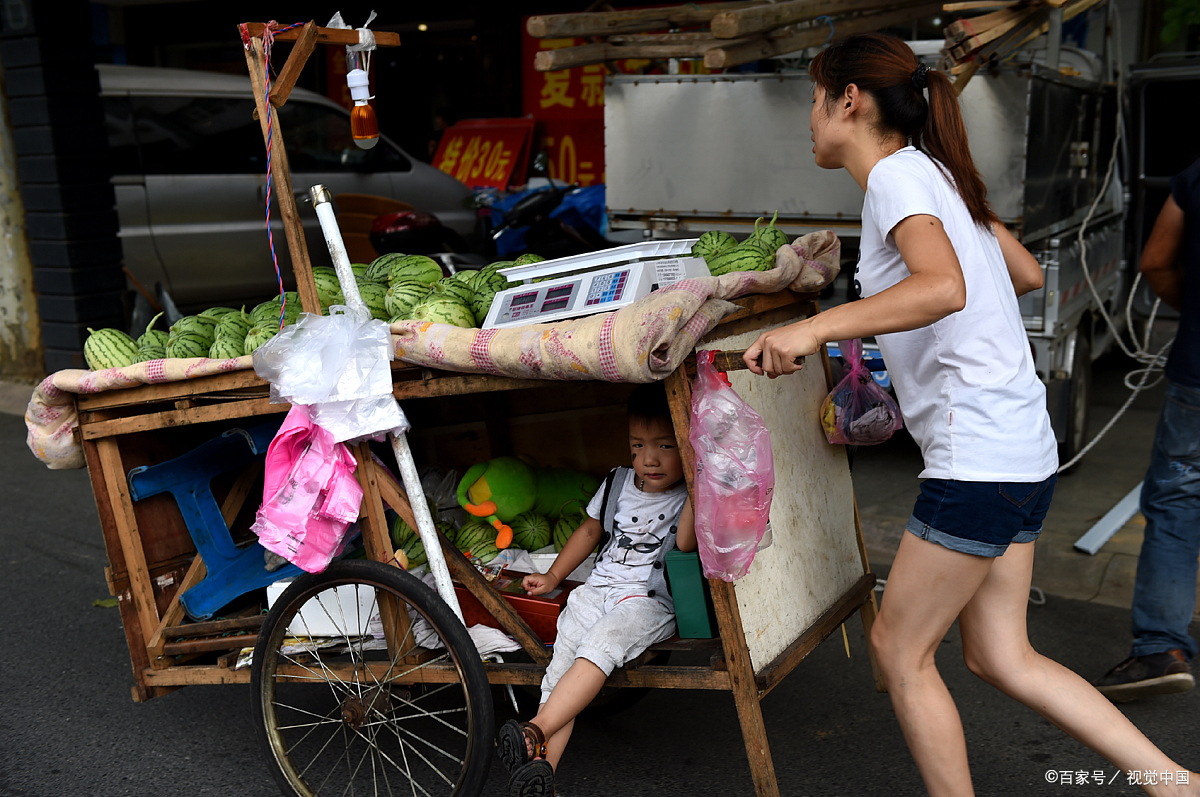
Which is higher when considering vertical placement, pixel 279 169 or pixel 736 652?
pixel 279 169

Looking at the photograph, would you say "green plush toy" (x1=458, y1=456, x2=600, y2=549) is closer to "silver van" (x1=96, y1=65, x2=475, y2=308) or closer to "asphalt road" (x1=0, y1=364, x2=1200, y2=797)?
"asphalt road" (x1=0, y1=364, x2=1200, y2=797)

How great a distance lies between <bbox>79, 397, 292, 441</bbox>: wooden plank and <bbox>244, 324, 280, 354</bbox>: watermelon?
0.17m

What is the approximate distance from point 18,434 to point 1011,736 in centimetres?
658

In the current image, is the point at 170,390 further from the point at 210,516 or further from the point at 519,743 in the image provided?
the point at 519,743

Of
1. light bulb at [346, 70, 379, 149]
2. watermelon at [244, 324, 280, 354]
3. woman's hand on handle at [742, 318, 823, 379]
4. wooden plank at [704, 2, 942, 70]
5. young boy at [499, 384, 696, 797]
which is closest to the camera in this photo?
woman's hand on handle at [742, 318, 823, 379]

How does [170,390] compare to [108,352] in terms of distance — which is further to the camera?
[108,352]

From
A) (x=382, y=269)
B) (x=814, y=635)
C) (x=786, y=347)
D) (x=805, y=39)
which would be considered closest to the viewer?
(x=786, y=347)

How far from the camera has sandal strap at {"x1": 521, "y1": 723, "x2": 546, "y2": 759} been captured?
7.48 feet

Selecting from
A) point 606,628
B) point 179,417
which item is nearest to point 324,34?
point 179,417

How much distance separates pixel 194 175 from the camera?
738cm

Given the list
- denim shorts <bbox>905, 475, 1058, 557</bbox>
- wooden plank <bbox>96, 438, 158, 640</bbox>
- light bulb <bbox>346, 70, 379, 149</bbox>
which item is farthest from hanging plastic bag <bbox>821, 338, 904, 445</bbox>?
wooden plank <bbox>96, 438, 158, 640</bbox>

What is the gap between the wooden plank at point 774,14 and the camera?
3.91m

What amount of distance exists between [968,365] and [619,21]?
132 inches

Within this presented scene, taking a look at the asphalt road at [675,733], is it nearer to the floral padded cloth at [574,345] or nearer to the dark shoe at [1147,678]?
the dark shoe at [1147,678]
